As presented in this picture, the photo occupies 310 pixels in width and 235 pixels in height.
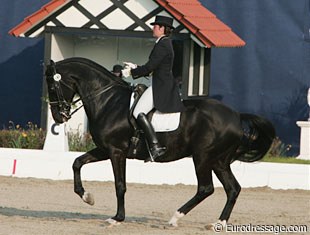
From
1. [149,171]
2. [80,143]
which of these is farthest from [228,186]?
[80,143]

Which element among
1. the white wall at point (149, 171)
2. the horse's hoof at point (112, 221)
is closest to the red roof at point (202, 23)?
the white wall at point (149, 171)

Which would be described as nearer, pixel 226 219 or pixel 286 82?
pixel 226 219

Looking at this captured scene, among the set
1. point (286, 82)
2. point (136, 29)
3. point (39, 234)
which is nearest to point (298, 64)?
point (286, 82)

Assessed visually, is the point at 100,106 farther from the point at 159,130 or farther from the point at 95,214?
the point at 95,214

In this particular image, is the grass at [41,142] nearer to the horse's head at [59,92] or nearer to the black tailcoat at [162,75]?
the horse's head at [59,92]

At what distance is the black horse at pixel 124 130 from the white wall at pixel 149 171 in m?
4.14

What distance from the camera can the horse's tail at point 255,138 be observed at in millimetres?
11547

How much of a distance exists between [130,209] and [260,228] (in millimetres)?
2201

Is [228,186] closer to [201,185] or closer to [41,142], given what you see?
[201,185]

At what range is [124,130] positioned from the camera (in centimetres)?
1110

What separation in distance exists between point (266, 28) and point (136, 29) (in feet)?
8.65

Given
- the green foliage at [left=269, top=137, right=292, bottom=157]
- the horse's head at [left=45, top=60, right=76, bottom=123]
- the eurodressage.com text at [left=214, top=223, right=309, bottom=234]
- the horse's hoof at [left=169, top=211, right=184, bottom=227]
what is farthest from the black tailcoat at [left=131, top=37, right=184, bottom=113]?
the green foliage at [left=269, top=137, right=292, bottom=157]

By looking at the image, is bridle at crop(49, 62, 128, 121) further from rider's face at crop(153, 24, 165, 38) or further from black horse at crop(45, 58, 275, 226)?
rider's face at crop(153, 24, 165, 38)

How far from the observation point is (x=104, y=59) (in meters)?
18.8
